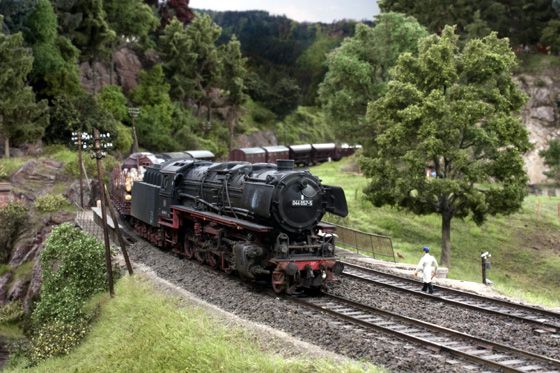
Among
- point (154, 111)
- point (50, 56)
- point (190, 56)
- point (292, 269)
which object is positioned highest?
point (190, 56)

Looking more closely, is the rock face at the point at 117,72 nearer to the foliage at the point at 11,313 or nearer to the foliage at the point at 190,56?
the foliage at the point at 190,56

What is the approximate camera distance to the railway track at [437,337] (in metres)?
11.6

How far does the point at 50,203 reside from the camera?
116ft

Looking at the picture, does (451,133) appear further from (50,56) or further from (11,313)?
(50,56)

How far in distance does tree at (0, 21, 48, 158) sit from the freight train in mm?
23620

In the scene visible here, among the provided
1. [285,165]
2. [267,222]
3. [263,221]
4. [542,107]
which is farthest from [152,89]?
[267,222]

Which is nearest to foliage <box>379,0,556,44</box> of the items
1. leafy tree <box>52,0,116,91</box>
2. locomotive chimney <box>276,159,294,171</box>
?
leafy tree <box>52,0,116,91</box>

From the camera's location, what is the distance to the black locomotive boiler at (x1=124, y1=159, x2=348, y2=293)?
16234 mm

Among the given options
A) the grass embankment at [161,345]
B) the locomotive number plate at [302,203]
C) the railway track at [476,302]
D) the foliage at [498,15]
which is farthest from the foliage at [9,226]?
the foliage at [498,15]

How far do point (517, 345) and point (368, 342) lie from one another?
3200mm

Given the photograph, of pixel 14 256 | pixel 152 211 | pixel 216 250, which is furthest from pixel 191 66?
pixel 216 250

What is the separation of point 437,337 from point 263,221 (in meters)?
5.69

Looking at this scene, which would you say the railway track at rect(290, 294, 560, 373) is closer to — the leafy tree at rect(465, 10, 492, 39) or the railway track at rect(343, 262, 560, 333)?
the railway track at rect(343, 262, 560, 333)

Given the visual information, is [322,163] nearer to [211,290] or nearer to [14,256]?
[14,256]
